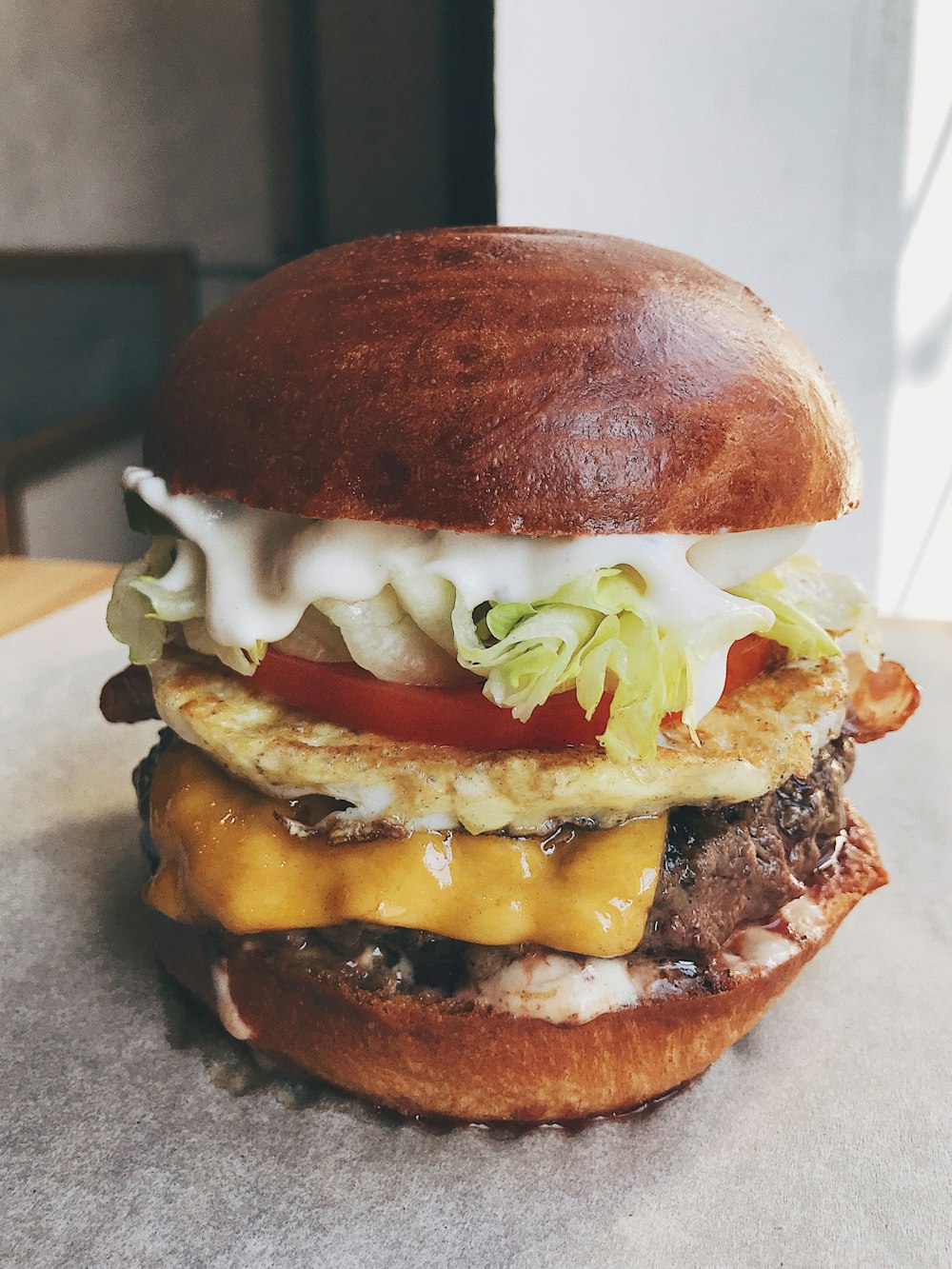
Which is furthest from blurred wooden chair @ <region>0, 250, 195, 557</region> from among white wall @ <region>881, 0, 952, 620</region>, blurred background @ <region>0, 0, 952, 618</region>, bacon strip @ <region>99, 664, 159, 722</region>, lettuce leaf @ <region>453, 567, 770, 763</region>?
lettuce leaf @ <region>453, 567, 770, 763</region>

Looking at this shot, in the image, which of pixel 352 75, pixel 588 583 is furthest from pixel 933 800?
pixel 352 75

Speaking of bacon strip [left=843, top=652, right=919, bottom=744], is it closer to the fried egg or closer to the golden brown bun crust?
the fried egg

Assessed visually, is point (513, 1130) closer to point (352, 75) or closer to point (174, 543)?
point (174, 543)

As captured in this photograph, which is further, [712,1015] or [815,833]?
[815,833]

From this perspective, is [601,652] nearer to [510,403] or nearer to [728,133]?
[510,403]

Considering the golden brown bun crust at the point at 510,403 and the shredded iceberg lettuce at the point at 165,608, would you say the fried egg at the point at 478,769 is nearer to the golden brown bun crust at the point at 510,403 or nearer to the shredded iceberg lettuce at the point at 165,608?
the shredded iceberg lettuce at the point at 165,608

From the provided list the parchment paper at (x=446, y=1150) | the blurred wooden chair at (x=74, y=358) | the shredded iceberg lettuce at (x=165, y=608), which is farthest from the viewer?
the blurred wooden chair at (x=74, y=358)

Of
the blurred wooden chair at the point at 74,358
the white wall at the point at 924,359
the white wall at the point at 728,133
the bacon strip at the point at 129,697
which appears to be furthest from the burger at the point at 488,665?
the blurred wooden chair at the point at 74,358
